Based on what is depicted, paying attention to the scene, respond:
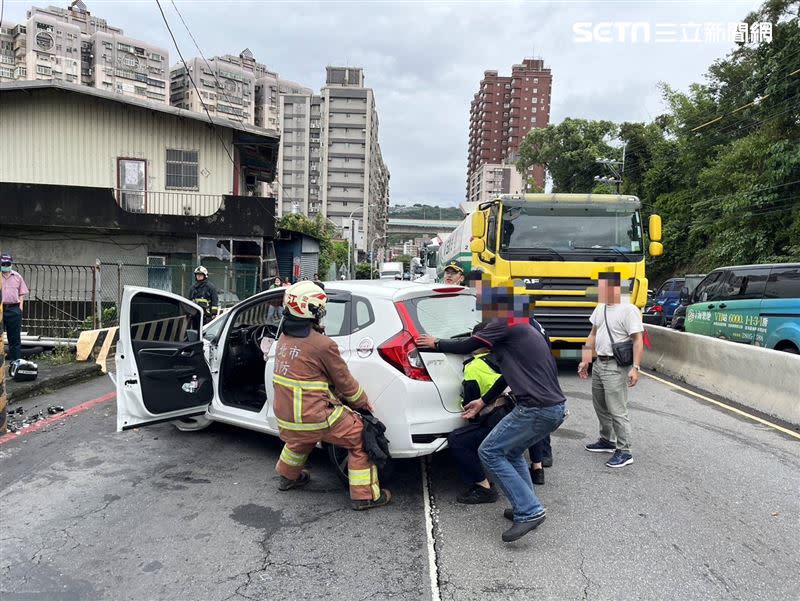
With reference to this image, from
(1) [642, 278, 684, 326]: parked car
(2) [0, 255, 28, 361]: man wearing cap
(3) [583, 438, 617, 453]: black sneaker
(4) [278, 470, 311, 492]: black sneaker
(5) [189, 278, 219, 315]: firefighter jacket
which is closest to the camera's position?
(4) [278, 470, 311, 492]: black sneaker

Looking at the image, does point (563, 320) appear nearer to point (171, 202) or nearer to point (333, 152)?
point (171, 202)

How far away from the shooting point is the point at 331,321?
4.73 meters

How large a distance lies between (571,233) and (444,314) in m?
5.02

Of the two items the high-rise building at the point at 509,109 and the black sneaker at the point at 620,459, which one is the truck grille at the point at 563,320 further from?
the high-rise building at the point at 509,109

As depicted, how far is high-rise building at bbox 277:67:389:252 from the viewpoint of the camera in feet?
291

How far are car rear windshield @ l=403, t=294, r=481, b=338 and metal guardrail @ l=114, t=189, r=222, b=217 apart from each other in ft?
52.8

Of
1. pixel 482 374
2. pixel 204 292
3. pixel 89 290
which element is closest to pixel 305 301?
pixel 482 374

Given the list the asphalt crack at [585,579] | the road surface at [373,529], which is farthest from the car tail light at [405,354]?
the asphalt crack at [585,579]

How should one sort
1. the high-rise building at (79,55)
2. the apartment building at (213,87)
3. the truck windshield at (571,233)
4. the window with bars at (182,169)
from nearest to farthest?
the truck windshield at (571,233) < the window with bars at (182,169) < the high-rise building at (79,55) < the apartment building at (213,87)

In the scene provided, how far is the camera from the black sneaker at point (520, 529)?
3.50 metres

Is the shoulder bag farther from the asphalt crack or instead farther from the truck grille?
the truck grille

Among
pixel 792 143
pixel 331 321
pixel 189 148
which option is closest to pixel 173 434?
pixel 331 321

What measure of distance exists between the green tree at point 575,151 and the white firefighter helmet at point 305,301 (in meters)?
44.4

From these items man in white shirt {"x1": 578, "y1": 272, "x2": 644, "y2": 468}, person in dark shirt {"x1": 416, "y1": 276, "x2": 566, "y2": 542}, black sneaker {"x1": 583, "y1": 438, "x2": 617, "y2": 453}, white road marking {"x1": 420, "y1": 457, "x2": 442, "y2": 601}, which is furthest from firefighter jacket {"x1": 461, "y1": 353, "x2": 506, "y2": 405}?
black sneaker {"x1": 583, "y1": 438, "x2": 617, "y2": 453}
